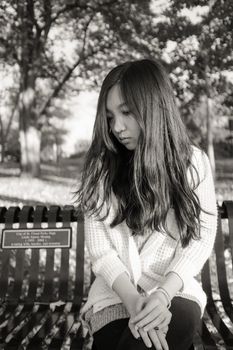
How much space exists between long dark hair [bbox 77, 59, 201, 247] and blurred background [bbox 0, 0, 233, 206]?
86.8 inches

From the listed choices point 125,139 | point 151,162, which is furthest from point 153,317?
point 125,139

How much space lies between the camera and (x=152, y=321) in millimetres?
1437

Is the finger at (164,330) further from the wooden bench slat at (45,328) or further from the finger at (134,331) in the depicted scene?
the wooden bench slat at (45,328)

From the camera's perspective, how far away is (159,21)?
169 inches

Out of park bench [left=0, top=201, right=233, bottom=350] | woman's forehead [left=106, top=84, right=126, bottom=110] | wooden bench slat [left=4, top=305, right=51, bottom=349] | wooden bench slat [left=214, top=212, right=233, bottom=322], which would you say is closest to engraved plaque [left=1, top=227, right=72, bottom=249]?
park bench [left=0, top=201, right=233, bottom=350]

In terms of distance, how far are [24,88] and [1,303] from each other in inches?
99.6

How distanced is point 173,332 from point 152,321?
0.09 m

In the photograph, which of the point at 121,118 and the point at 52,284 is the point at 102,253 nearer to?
the point at 121,118

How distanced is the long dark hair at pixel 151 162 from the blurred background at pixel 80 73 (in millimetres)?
2205

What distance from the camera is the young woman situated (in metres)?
1.68

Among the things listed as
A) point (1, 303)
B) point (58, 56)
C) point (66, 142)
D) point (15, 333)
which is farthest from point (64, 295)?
point (58, 56)

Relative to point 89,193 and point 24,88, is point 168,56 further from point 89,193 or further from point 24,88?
point 89,193

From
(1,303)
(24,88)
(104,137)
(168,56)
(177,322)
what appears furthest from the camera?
(24,88)

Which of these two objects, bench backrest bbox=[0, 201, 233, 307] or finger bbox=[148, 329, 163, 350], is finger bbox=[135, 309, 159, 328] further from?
bench backrest bbox=[0, 201, 233, 307]
